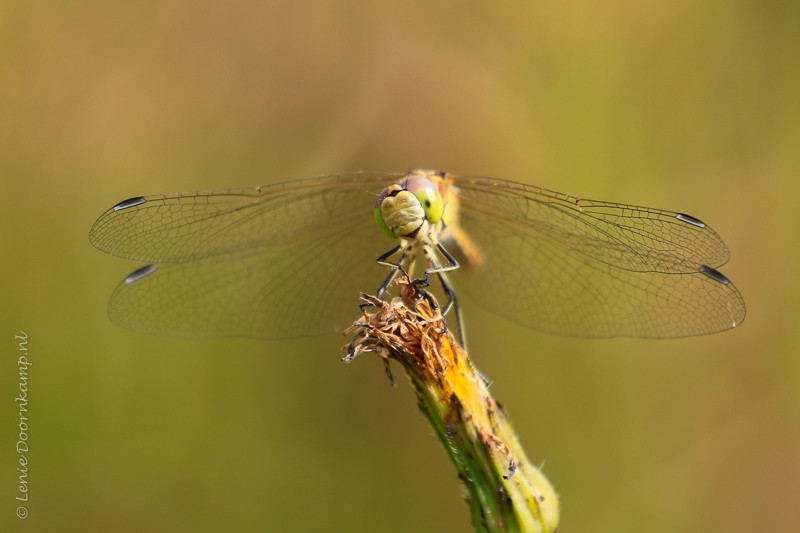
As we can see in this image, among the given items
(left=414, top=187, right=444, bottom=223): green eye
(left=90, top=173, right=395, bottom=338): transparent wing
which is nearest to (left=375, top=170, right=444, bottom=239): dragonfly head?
(left=414, top=187, right=444, bottom=223): green eye

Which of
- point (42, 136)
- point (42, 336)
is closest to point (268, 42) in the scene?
point (42, 136)

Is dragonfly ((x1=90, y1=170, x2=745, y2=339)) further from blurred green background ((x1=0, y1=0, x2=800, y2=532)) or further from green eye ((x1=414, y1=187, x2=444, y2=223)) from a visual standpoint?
blurred green background ((x1=0, y1=0, x2=800, y2=532))

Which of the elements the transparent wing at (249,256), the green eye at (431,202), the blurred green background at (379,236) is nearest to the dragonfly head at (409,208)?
the green eye at (431,202)

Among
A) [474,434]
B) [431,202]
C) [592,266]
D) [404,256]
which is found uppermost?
[431,202]

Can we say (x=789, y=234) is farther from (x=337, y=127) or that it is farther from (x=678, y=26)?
(x=337, y=127)

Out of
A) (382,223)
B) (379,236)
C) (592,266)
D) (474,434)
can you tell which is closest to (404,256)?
(382,223)

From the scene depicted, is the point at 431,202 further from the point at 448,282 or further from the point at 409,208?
the point at 448,282

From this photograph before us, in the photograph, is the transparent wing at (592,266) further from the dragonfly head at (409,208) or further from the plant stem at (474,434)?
the plant stem at (474,434)
